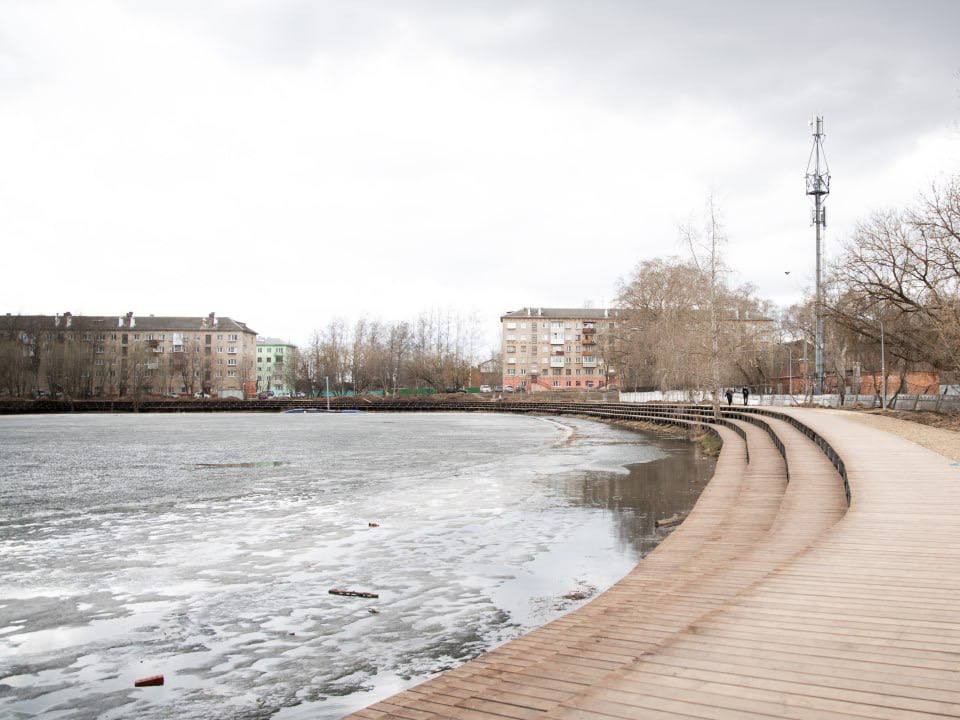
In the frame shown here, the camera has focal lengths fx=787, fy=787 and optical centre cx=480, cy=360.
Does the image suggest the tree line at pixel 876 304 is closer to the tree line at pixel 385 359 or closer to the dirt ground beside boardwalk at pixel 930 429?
the dirt ground beside boardwalk at pixel 930 429

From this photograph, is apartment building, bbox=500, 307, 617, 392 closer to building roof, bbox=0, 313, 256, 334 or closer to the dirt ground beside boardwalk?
building roof, bbox=0, 313, 256, 334

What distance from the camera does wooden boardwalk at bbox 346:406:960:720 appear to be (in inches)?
144

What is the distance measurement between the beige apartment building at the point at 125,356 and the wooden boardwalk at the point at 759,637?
349ft

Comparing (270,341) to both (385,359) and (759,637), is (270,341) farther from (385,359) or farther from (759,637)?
(759,637)

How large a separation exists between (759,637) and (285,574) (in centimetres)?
638

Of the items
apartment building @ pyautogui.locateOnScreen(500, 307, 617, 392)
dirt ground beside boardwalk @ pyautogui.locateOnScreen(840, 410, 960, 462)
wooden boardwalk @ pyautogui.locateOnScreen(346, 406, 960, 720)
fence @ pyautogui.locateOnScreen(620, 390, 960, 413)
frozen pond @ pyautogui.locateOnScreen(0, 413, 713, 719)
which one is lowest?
frozen pond @ pyautogui.locateOnScreen(0, 413, 713, 719)

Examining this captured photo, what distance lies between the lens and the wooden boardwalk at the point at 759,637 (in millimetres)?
3662

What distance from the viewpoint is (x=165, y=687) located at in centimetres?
592

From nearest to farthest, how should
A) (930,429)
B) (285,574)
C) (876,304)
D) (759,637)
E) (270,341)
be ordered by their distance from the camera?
1. (759,637)
2. (285,574)
3. (930,429)
4. (876,304)
5. (270,341)

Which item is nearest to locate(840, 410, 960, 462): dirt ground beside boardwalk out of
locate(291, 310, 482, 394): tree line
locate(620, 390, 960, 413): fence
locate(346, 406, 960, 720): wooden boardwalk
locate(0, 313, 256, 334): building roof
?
locate(620, 390, 960, 413): fence

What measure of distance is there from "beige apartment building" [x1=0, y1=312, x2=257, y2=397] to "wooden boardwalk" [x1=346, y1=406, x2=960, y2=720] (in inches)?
4189

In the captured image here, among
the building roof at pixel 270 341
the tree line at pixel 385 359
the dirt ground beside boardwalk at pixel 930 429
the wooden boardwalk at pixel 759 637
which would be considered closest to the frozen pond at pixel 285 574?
the wooden boardwalk at pixel 759 637

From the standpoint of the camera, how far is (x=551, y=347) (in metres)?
146

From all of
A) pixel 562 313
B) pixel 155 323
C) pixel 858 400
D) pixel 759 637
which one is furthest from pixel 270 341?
pixel 759 637
